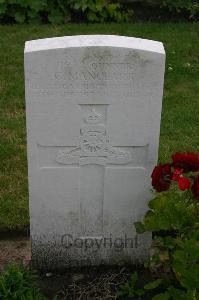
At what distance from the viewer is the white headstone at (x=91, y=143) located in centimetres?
311

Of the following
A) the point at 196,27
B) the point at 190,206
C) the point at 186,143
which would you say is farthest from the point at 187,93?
the point at 190,206

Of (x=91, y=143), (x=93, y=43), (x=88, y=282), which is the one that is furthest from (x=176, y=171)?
(x=88, y=282)

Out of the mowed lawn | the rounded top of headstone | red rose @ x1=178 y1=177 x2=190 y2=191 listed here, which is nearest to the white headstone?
the rounded top of headstone

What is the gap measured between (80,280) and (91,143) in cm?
82

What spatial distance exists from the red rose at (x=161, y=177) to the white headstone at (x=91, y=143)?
0.63ft

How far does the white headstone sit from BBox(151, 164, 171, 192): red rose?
0.63 ft

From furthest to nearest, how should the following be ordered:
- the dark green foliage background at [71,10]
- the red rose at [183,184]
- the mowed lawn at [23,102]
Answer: the dark green foliage background at [71,10] → the mowed lawn at [23,102] → the red rose at [183,184]

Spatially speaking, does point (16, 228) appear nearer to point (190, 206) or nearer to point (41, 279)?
point (41, 279)

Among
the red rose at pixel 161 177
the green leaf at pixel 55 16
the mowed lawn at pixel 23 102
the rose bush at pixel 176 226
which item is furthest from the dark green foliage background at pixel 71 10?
the red rose at pixel 161 177

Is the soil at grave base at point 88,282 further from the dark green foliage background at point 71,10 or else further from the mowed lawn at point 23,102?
the dark green foliage background at point 71,10

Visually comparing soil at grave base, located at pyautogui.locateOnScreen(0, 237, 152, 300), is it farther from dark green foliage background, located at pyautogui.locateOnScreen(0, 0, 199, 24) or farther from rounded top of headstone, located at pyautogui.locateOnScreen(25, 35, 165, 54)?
dark green foliage background, located at pyautogui.locateOnScreen(0, 0, 199, 24)

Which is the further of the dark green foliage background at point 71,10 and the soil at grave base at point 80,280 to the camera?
the dark green foliage background at point 71,10

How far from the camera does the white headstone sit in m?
3.11

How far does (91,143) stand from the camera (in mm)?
3293
